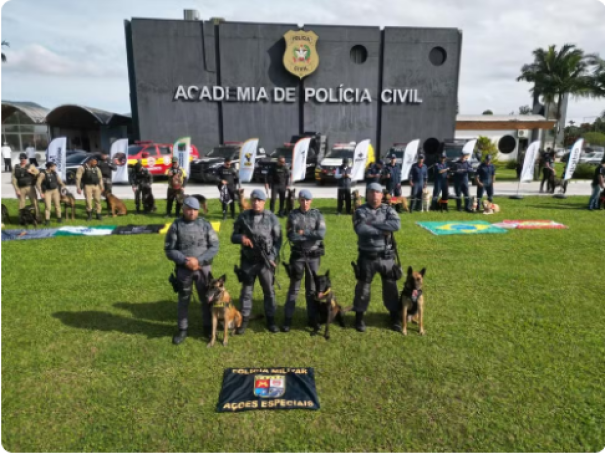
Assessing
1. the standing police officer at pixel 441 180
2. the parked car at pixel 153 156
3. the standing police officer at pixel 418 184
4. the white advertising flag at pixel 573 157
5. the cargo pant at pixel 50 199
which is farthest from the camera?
the parked car at pixel 153 156

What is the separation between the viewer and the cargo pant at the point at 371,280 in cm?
594

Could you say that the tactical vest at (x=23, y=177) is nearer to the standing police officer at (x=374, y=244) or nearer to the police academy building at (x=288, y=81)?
the standing police officer at (x=374, y=244)

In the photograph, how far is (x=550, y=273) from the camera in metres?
8.40

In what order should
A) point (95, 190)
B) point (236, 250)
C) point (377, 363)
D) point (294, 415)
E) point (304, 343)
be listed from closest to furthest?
point (294, 415), point (377, 363), point (304, 343), point (236, 250), point (95, 190)

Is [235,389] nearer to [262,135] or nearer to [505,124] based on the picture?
[262,135]

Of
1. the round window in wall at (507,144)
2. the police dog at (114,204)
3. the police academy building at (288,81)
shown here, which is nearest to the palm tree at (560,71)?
the round window in wall at (507,144)

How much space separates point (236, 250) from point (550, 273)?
6928 mm

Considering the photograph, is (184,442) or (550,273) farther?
(550,273)

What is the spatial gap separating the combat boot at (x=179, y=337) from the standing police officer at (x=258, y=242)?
2.42 ft

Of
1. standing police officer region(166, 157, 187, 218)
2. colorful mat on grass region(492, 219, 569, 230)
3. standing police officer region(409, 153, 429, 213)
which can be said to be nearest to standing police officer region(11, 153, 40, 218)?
standing police officer region(166, 157, 187, 218)

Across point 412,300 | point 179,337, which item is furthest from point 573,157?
point 179,337

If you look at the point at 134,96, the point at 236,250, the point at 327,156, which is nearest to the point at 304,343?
the point at 236,250

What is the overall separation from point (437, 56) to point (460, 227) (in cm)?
1941

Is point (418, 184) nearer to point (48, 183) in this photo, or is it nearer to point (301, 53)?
point (48, 183)
